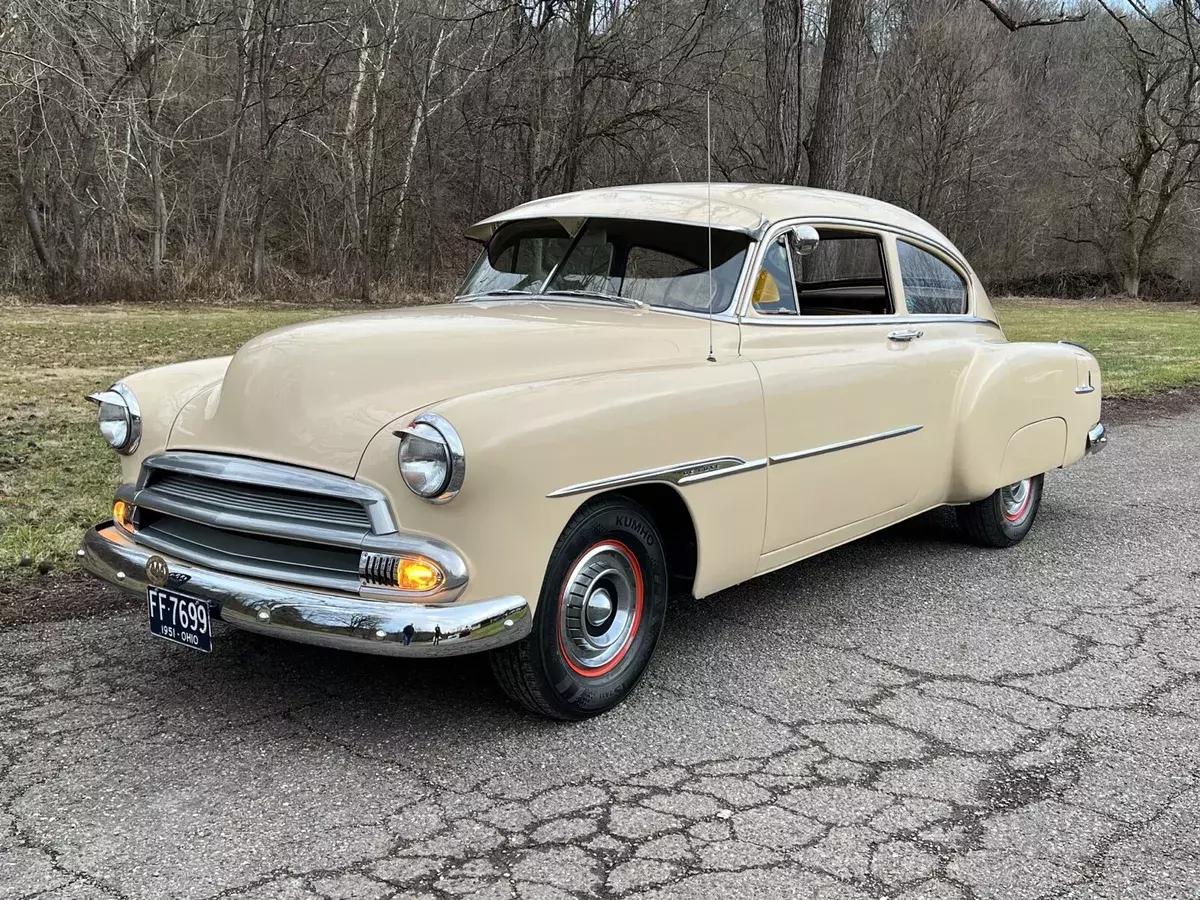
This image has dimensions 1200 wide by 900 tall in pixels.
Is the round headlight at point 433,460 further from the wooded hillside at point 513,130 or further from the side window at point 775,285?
the wooded hillside at point 513,130

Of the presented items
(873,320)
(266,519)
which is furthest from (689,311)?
(266,519)

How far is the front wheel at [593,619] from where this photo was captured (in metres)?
3.07

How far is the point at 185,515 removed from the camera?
10.3 ft

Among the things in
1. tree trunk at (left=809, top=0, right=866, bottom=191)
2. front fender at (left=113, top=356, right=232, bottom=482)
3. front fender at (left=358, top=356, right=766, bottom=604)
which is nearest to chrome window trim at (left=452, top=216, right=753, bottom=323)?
front fender at (left=358, top=356, right=766, bottom=604)

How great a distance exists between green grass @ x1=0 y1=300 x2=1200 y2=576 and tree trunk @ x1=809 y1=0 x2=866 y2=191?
4.39 meters

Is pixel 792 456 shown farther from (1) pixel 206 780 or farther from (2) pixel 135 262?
(2) pixel 135 262

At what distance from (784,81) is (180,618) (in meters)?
8.45

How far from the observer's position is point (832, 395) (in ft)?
13.5

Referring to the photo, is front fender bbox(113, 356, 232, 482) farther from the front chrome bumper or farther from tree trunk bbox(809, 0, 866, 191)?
tree trunk bbox(809, 0, 866, 191)

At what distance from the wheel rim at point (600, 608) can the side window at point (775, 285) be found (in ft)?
4.28

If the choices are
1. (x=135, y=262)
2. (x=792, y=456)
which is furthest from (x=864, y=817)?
(x=135, y=262)

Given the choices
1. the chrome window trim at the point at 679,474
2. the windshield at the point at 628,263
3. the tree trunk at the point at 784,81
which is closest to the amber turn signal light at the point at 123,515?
the chrome window trim at the point at 679,474

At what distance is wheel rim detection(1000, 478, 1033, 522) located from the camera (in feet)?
17.9

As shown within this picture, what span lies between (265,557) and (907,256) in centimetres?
342
